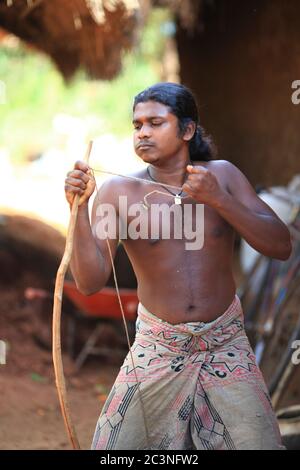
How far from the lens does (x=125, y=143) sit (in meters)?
20.7

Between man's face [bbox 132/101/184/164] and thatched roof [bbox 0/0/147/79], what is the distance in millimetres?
2864

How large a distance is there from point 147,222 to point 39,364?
445cm

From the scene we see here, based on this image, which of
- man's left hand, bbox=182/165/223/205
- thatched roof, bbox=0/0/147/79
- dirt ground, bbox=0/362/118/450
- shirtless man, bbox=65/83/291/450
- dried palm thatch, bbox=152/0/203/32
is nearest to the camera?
man's left hand, bbox=182/165/223/205

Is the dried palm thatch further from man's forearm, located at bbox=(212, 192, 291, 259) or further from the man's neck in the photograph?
man's forearm, located at bbox=(212, 192, 291, 259)

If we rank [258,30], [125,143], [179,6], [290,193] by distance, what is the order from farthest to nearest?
[125,143] < [179,6] < [258,30] < [290,193]

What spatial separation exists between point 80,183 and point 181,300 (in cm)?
64

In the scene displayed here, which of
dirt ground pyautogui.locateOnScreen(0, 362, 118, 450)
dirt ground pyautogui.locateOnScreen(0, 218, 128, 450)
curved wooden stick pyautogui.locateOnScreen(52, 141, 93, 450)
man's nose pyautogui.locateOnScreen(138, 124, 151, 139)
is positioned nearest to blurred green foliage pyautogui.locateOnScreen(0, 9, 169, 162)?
dirt ground pyautogui.locateOnScreen(0, 218, 128, 450)

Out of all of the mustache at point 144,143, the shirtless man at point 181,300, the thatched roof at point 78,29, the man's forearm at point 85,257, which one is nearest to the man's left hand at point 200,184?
the shirtless man at point 181,300

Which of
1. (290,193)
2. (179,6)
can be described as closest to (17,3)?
(179,6)

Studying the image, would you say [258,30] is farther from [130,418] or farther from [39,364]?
[130,418]

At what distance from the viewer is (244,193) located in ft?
10.3

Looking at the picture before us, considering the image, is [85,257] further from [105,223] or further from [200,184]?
[200,184]

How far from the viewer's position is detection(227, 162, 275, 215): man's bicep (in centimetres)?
310

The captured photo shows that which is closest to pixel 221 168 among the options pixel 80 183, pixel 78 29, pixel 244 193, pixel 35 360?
pixel 244 193
